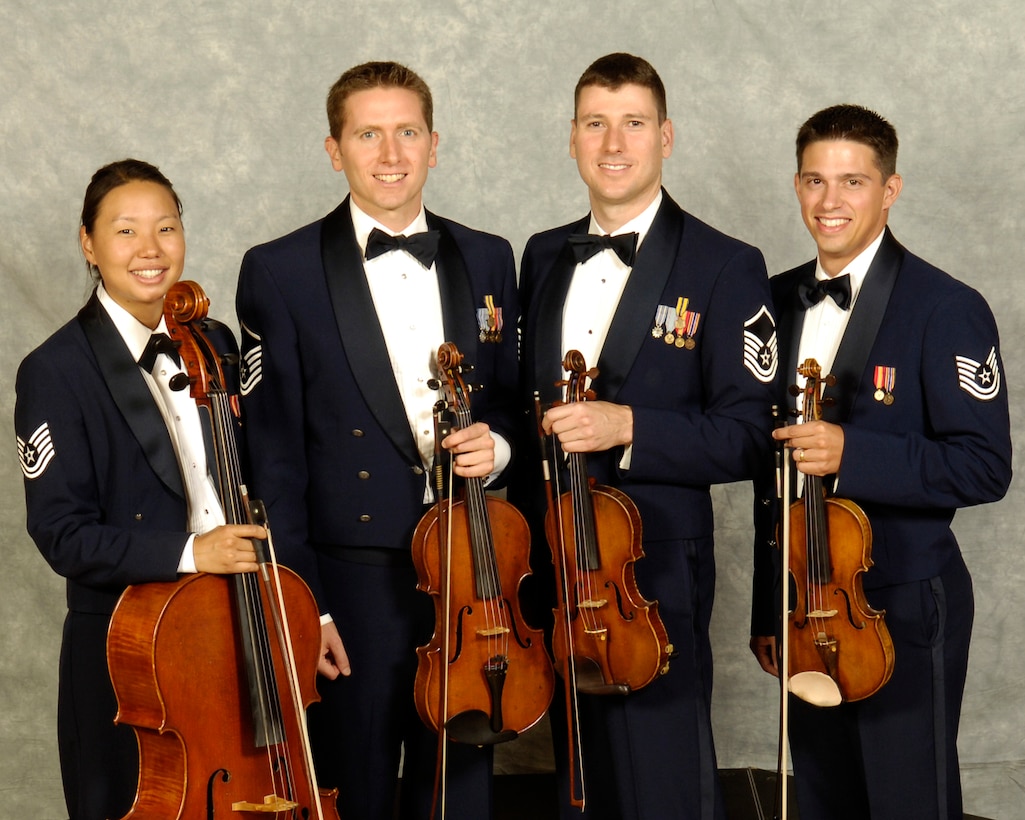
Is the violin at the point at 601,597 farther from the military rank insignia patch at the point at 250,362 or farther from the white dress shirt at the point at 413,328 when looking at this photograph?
the military rank insignia patch at the point at 250,362

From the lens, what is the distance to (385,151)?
3.15 metres

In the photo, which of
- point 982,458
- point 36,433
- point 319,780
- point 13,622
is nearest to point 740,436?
point 982,458

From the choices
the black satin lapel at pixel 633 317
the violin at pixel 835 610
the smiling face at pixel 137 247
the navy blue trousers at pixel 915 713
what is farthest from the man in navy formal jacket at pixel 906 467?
the smiling face at pixel 137 247

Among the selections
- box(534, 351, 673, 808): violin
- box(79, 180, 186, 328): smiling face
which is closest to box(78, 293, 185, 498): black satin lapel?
box(79, 180, 186, 328): smiling face

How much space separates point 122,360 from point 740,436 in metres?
1.43

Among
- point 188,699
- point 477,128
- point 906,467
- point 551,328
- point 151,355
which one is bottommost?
point 188,699

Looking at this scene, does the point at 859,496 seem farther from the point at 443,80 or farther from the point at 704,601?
the point at 443,80

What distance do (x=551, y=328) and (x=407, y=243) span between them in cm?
41

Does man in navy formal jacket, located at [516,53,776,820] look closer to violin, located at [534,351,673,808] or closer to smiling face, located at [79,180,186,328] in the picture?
violin, located at [534,351,673,808]

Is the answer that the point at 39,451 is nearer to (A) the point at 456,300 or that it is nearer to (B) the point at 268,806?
(B) the point at 268,806

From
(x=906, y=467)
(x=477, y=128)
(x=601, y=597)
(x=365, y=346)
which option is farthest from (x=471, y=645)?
(x=477, y=128)

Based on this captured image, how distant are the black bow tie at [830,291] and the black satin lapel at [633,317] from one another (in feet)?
1.23

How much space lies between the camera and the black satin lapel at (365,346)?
310 cm

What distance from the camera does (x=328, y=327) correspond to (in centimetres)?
312
